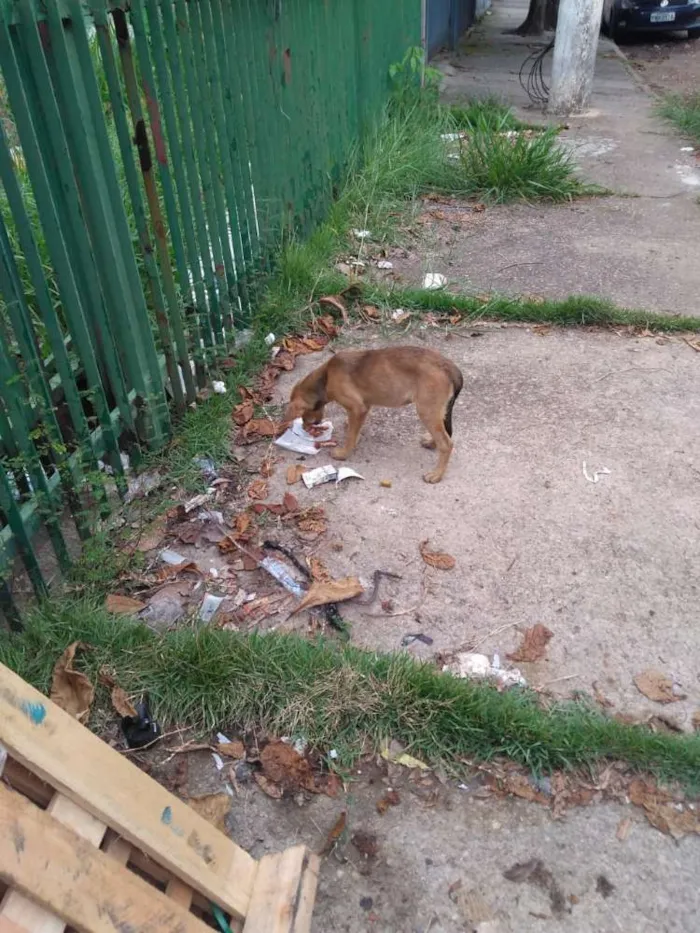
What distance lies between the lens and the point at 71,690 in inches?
103

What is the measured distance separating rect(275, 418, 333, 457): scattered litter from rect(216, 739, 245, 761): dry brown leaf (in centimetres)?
171

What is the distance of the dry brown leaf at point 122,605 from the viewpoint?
2.96 m

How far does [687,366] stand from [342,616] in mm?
2842

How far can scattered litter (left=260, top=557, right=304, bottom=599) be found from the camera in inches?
121

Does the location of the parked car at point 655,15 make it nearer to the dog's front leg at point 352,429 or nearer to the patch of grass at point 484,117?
the patch of grass at point 484,117

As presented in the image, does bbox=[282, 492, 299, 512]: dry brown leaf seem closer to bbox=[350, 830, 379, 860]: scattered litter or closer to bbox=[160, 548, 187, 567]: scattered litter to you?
bbox=[160, 548, 187, 567]: scattered litter

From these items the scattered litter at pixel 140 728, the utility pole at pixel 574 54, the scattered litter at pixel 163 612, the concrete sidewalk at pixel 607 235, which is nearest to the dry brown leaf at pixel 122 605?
the scattered litter at pixel 163 612

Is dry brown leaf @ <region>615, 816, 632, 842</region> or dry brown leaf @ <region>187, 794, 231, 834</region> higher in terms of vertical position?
dry brown leaf @ <region>187, 794, 231, 834</region>

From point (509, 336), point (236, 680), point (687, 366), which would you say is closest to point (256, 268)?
point (509, 336)

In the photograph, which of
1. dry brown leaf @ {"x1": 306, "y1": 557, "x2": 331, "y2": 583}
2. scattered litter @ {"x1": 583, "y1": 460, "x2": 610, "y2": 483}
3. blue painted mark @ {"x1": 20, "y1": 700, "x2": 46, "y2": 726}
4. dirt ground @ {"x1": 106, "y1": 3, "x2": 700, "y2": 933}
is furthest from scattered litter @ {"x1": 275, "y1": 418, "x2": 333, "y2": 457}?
blue painted mark @ {"x1": 20, "y1": 700, "x2": 46, "y2": 726}

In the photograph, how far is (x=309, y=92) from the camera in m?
5.73

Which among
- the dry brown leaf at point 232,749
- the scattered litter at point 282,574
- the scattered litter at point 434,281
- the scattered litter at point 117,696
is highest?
the scattered litter at point 117,696

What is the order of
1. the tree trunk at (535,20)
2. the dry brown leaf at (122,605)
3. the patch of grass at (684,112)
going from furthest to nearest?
the tree trunk at (535,20) → the patch of grass at (684,112) → the dry brown leaf at (122,605)

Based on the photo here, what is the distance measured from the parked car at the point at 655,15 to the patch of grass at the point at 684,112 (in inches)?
252
